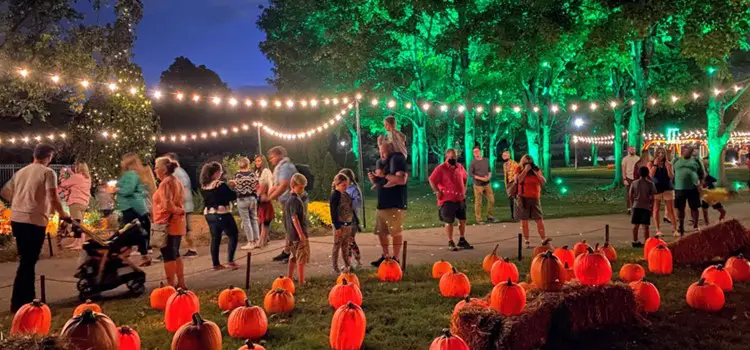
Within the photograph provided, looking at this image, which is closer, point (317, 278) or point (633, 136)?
point (317, 278)

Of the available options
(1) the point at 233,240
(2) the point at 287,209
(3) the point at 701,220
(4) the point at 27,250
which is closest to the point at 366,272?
(2) the point at 287,209

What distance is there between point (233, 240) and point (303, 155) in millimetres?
14767

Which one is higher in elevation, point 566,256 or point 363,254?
point 566,256

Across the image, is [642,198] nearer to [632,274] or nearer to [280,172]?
[632,274]

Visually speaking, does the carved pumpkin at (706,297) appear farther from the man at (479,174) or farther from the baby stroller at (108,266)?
the man at (479,174)

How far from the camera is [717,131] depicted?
2736 cm

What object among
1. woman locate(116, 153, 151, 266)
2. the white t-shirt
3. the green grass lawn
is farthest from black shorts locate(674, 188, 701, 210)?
the white t-shirt

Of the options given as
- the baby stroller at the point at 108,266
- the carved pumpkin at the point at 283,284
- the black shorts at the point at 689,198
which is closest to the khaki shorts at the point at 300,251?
the carved pumpkin at the point at 283,284

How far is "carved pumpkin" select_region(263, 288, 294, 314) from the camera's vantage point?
6352 millimetres

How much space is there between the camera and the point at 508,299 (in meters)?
5.29

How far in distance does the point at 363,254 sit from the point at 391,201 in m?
1.75

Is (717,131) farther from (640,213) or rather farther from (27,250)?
(27,250)

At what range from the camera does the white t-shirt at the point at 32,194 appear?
22.8 feet

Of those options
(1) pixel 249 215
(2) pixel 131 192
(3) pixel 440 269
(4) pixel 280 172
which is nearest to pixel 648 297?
(3) pixel 440 269
